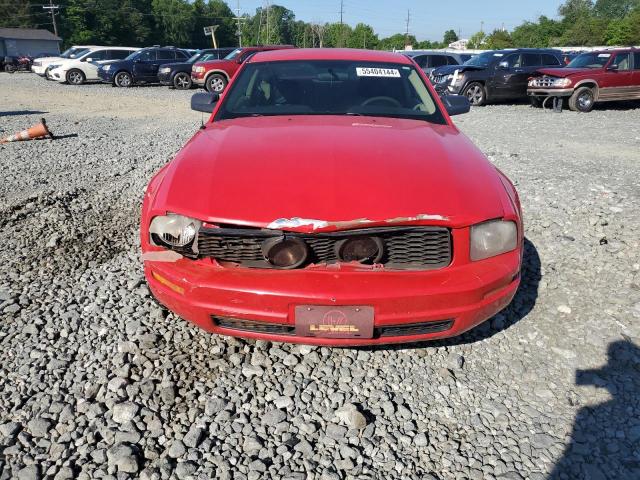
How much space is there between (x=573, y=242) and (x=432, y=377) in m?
2.20

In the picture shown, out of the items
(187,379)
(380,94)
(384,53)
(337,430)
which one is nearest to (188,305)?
(187,379)

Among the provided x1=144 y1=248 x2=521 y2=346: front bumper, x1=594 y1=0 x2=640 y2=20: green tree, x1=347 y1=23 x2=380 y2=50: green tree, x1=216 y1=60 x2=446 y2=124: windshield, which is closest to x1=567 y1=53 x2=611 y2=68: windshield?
x1=216 y1=60 x2=446 y2=124: windshield

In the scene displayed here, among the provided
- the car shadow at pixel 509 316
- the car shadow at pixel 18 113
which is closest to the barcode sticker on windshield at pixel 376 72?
the car shadow at pixel 509 316

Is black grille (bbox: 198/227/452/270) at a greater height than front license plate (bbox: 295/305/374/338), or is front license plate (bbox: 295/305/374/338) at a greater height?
black grille (bbox: 198/227/452/270)

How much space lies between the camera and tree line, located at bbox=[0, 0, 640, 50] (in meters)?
61.6

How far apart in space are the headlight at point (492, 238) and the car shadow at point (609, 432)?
0.78m

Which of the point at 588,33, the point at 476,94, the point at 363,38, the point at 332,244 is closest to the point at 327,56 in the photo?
the point at 332,244

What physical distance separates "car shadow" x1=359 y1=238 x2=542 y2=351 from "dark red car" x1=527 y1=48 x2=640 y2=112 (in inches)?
437

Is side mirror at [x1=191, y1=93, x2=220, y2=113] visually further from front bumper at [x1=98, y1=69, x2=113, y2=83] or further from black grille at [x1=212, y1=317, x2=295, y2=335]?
front bumper at [x1=98, y1=69, x2=113, y2=83]

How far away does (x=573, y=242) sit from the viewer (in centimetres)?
396

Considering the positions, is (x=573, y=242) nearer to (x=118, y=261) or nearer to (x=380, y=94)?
(x=380, y=94)

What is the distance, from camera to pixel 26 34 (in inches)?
2525

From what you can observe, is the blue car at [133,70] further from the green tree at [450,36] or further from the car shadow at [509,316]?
the green tree at [450,36]

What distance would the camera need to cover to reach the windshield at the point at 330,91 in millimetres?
3438
